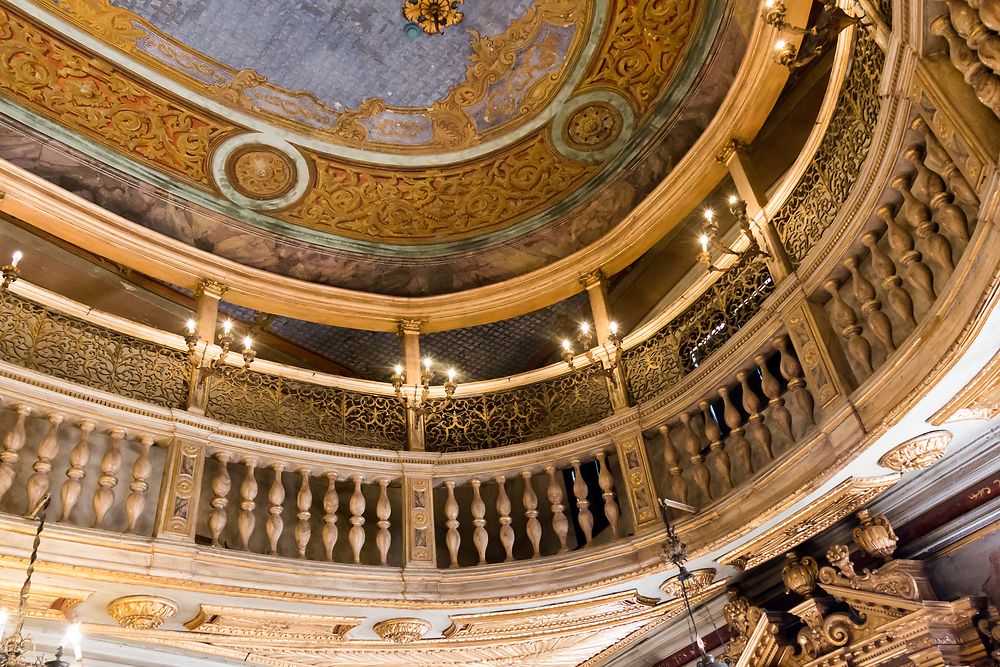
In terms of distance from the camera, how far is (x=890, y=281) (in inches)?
224

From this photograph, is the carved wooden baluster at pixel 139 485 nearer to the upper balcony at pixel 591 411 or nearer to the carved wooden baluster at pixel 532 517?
the upper balcony at pixel 591 411

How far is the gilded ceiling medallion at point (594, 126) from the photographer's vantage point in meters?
9.78

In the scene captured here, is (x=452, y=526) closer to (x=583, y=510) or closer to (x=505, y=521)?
(x=505, y=521)

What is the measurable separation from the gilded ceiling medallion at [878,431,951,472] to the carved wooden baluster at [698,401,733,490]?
1.34m

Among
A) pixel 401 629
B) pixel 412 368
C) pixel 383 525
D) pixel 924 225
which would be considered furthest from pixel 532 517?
pixel 924 225

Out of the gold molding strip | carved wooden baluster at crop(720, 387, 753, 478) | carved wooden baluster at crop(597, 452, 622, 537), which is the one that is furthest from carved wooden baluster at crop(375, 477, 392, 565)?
carved wooden baluster at crop(720, 387, 753, 478)

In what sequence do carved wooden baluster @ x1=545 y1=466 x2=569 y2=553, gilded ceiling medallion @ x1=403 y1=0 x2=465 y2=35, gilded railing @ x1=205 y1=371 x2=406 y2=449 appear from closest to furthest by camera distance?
carved wooden baluster @ x1=545 y1=466 x2=569 y2=553, gilded railing @ x1=205 y1=371 x2=406 y2=449, gilded ceiling medallion @ x1=403 y1=0 x2=465 y2=35

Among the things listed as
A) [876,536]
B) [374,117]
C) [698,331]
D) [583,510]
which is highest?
[374,117]

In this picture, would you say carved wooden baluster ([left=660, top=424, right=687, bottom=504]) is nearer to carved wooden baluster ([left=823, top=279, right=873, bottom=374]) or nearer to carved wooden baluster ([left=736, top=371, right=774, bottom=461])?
carved wooden baluster ([left=736, top=371, right=774, bottom=461])

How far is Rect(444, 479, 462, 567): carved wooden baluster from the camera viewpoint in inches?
302

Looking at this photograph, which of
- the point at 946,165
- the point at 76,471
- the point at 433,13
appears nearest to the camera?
the point at 946,165

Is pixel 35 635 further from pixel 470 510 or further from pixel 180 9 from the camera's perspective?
pixel 180 9

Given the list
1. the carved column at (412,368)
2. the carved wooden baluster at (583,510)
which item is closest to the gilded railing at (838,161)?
the carved wooden baluster at (583,510)

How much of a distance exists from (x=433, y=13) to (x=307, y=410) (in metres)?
4.58
